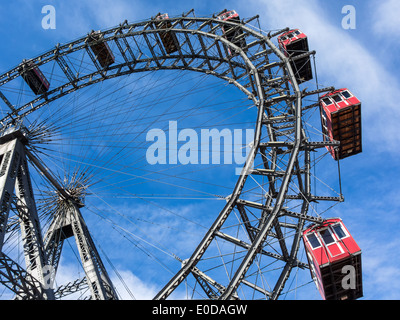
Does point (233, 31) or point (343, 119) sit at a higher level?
point (233, 31)

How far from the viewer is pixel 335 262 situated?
1728 cm

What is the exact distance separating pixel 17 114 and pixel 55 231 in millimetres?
9969

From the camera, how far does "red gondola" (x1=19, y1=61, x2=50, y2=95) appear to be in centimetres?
2958

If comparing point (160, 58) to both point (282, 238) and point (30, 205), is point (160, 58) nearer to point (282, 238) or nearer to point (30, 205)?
point (30, 205)

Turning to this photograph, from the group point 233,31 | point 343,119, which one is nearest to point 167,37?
point 233,31

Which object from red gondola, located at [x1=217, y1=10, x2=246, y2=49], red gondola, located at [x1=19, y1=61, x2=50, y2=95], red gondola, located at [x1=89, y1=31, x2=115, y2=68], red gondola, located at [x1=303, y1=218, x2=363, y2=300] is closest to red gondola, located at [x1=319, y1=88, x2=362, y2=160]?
red gondola, located at [x1=303, y1=218, x2=363, y2=300]

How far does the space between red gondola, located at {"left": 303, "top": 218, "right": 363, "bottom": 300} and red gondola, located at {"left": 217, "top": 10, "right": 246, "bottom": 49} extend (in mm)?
13680

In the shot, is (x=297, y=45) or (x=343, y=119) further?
(x=297, y=45)

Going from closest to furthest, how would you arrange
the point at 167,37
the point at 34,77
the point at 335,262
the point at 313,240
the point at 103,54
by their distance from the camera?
the point at 335,262 < the point at 313,240 < the point at 167,37 < the point at 34,77 < the point at 103,54

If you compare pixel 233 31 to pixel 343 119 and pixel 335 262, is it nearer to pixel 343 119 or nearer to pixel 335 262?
→ pixel 343 119

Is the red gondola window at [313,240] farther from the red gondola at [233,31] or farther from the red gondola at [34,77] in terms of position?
the red gondola at [34,77]

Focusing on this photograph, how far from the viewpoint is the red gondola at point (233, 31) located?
88.2ft

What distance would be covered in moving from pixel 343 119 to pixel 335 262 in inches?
367

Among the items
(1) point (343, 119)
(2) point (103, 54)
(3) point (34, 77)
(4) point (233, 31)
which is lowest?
(1) point (343, 119)
